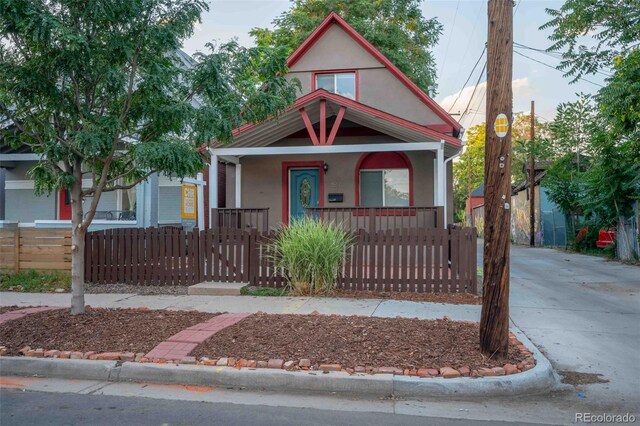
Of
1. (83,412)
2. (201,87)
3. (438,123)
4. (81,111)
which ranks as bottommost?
(83,412)

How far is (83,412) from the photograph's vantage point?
14.5 ft

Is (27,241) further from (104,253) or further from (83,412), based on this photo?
(83,412)

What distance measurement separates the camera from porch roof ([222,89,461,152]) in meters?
12.0

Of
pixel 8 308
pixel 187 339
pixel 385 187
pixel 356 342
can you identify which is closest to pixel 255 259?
pixel 187 339

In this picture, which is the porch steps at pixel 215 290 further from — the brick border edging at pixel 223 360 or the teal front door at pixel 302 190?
the teal front door at pixel 302 190

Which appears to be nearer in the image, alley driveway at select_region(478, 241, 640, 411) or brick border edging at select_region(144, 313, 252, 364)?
alley driveway at select_region(478, 241, 640, 411)

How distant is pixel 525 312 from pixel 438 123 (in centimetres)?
782

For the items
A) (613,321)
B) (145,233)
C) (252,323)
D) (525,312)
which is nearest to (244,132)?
(145,233)

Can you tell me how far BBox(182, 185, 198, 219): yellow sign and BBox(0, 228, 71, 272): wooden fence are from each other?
2613mm

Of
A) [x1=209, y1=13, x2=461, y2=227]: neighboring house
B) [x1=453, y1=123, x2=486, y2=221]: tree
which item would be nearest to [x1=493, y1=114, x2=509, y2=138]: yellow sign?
[x1=209, y1=13, x2=461, y2=227]: neighboring house

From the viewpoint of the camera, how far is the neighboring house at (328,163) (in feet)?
46.9

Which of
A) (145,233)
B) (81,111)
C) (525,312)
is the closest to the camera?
(81,111)

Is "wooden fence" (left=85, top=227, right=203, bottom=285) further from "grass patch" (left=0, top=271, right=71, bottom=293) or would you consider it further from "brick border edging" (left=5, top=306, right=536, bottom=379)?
"brick border edging" (left=5, top=306, right=536, bottom=379)

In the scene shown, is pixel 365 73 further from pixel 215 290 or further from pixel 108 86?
pixel 108 86
